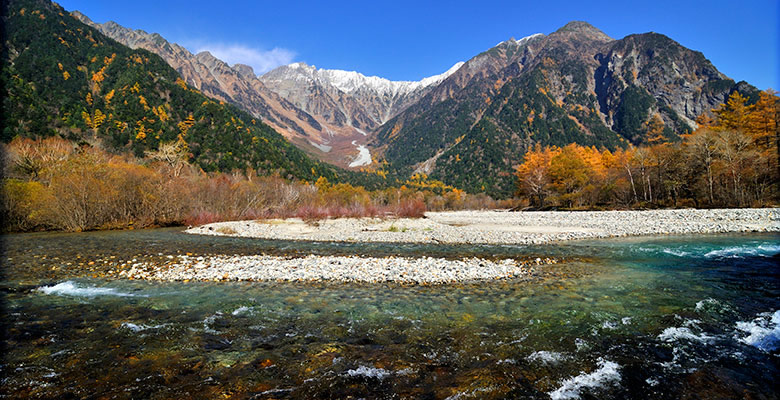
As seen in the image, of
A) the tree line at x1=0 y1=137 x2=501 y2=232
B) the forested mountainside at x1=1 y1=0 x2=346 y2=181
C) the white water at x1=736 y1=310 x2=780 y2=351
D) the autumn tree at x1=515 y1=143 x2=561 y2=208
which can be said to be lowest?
the white water at x1=736 y1=310 x2=780 y2=351

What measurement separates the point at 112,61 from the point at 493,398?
143 meters

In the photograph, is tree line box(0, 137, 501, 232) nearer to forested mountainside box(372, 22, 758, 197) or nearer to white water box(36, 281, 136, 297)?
white water box(36, 281, 136, 297)

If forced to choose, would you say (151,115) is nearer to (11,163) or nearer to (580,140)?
(11,163)

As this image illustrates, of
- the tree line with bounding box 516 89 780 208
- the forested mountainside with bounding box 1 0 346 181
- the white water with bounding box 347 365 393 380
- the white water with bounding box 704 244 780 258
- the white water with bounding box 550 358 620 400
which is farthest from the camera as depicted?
the forested mountainside with bounding box 1 0 346 181

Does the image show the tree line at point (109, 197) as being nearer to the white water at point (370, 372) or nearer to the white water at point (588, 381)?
the white water at point (370, 372)

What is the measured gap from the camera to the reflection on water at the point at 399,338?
172 inches

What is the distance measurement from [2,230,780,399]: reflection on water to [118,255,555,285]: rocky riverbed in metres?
0.95

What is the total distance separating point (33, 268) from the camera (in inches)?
495

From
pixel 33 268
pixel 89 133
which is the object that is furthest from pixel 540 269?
pixel 89 133

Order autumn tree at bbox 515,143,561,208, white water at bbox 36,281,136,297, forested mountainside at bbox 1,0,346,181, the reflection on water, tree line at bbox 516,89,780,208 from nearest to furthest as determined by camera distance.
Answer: the reflection on water < white water at bbox 36,281,136,297 < tree line at bbox 516,89,780,208 < autumn tree at bbox 515,143,561,208 < forested mountainside at bbox 1,0,346,181

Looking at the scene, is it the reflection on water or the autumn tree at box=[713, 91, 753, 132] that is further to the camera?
the autumn tree at box=[713, 91, 753, 132]

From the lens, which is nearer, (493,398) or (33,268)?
(493,398)

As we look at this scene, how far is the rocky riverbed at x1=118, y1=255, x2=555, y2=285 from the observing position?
36.7ft

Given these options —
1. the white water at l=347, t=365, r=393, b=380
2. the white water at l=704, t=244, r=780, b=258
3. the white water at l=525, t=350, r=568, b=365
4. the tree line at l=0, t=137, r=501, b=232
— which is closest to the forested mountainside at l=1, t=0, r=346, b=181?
the tree line at l=0, t=137, r=501, b=232
